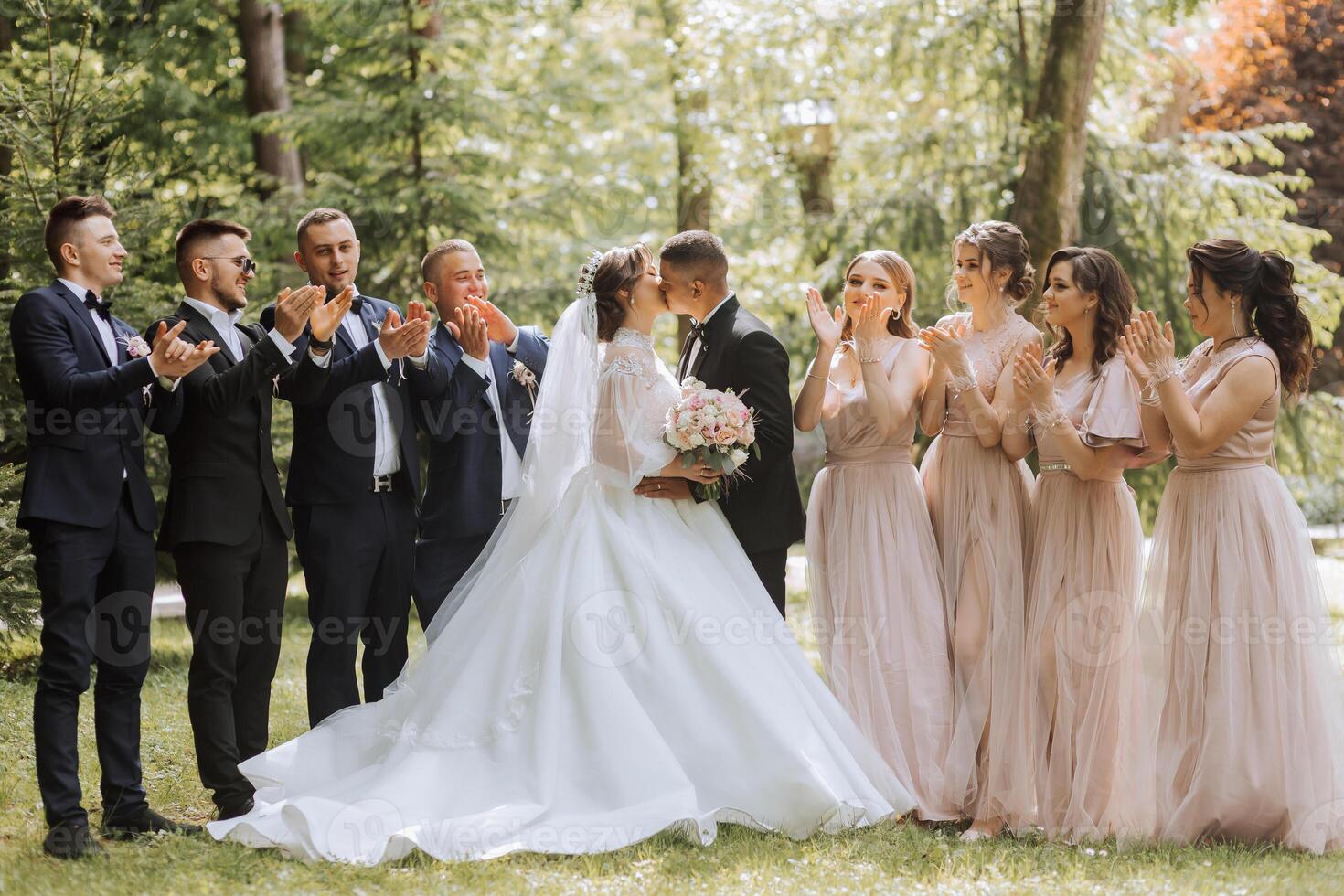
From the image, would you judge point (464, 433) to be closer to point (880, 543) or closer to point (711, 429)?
point (711, 429)

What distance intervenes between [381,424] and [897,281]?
7.54 ft

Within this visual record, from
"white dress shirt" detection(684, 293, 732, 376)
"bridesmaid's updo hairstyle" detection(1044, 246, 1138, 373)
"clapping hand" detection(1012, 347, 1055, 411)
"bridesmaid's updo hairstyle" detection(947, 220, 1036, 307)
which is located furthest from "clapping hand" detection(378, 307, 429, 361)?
"bridesmaid's updo hairstyle" detection(1044, 246, 1138, 373)

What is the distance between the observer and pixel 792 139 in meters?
16.1

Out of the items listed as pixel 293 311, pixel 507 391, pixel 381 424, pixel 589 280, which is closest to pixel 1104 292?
pixel 589 280

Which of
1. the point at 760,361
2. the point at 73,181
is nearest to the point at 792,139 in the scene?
the point at 73,181

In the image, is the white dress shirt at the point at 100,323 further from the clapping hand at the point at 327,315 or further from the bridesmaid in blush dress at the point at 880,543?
the bridesmaid in blush dress at the point at 880,543

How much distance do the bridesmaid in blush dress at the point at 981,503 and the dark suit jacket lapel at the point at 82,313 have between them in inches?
125

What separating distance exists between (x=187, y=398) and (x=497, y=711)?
1.69 meters

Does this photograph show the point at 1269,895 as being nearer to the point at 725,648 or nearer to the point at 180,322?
the point at 725,648

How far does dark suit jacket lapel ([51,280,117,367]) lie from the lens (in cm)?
454

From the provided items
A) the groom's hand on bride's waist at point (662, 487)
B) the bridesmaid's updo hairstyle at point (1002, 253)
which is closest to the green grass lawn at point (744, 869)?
the groom's hand on bride's waist at point (662, 487)

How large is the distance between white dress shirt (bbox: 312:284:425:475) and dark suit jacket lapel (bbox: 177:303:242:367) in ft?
1.93

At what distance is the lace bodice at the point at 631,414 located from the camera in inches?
196

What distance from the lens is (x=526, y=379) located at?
18.9 ft
